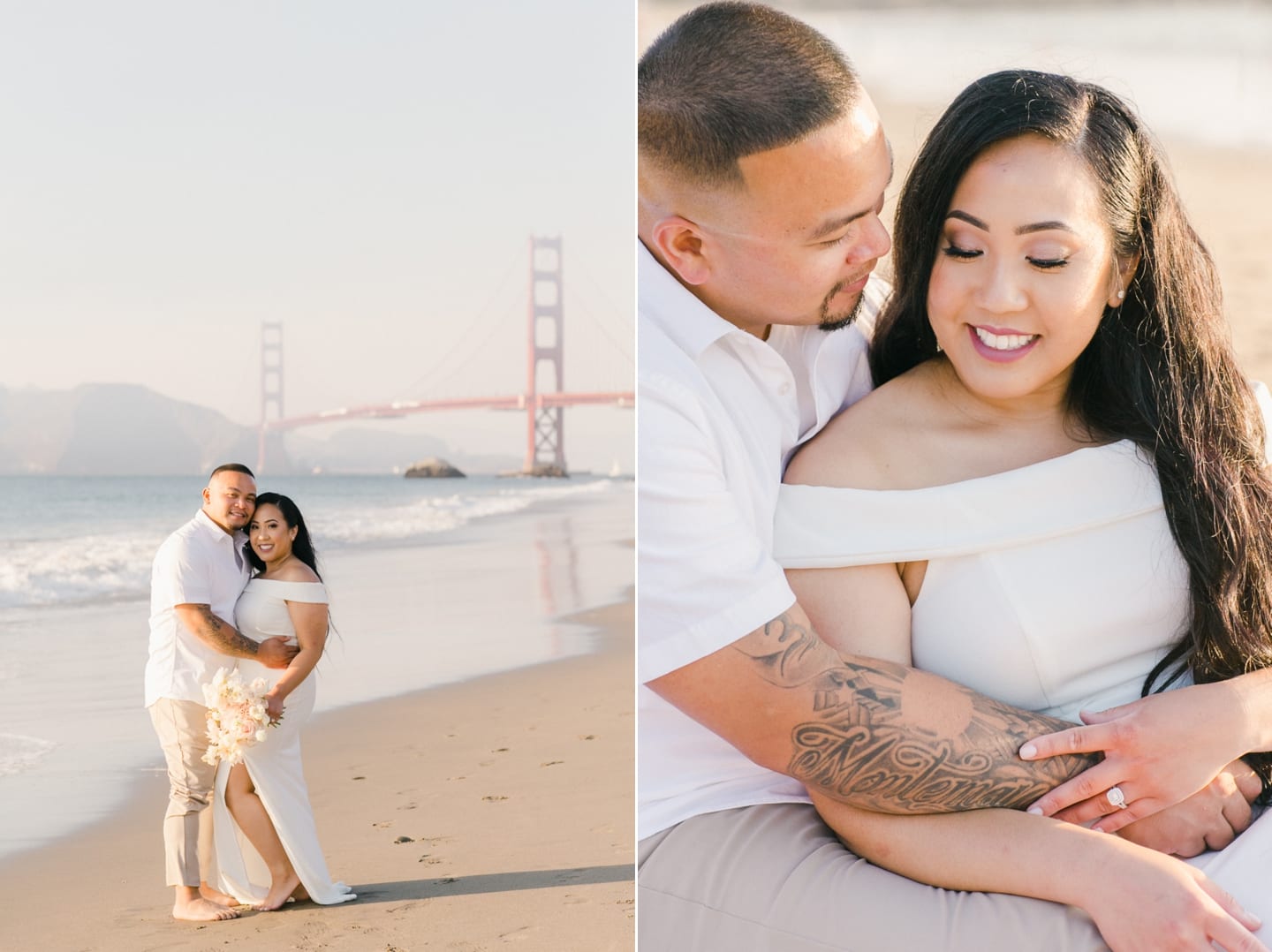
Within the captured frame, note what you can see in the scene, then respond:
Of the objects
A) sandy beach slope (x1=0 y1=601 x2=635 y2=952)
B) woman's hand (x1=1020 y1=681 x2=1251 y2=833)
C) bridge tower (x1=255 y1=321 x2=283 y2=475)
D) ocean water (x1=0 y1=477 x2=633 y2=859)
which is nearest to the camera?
woman's hand (x1=1020 y1=681 x2=1251 y2=833)

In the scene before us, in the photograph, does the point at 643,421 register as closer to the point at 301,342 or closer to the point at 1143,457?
the point at 1143,457

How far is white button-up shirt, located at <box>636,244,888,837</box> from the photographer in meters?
1.57

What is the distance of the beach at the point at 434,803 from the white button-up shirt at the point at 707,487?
103 centimetres

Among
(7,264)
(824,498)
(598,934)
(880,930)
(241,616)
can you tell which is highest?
(7,264)

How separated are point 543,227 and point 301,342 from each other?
1.00 metres

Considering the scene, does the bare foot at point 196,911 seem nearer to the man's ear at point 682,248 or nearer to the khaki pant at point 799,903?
the khaki pant at point 799,903

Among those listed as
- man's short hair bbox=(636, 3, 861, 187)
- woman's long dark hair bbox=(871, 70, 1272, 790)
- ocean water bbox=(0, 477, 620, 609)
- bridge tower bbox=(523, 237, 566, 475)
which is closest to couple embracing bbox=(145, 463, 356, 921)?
ocean water bbox=(0, 477, 620, 609)

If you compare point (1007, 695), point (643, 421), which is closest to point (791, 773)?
point (1007, 695)

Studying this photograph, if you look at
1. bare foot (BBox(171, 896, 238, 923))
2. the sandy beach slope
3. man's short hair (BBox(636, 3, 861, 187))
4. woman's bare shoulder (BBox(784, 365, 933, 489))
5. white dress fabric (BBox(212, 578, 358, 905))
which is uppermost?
man's short hair (BBox(636, 3, 861, 187))

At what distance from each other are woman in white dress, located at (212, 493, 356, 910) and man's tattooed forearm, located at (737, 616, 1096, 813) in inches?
46.5

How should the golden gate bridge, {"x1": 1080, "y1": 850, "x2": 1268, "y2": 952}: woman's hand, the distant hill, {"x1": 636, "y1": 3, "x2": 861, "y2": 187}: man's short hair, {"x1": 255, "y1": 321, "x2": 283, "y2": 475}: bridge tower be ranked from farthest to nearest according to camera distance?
1. the golden gate bridge
2. {"x1": 255, "y1": 321, "x2": 283, "y2": 475}: bridge tower
3. the distant hill
4. {"x1": 636, "y1": 3, "x2": 861, "y2": 187}: man's short hair
5. {"x1": 1080, "y1": 850, "x2": 1268, "y2": 952}: woman's hand

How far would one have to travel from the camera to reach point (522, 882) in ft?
9.23

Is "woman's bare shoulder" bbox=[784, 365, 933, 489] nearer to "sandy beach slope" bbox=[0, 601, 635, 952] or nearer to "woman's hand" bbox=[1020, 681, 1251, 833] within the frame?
"woman's hand" bbox=[1020, 681, 1251, 833]

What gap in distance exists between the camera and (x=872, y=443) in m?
1.81
